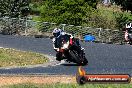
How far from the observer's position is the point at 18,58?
77.2 ft

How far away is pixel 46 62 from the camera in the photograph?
896 inches

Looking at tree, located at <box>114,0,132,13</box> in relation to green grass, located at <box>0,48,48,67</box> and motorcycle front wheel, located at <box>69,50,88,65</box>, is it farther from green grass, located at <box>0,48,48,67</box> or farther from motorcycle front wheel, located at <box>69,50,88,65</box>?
motorcycle front wheel, located at <box>69,50,88,65</box>

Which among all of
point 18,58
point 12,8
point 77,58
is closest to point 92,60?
point 77,58

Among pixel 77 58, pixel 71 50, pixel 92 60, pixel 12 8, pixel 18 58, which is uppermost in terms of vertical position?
pixel 71 50

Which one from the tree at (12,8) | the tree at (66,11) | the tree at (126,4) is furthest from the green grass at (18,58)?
the tree at (126,4)

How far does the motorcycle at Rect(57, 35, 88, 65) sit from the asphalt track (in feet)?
0.92

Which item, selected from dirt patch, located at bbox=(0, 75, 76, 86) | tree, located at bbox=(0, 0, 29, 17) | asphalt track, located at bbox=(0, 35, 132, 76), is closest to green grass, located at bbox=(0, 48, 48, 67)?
asphalt track, located at bbox=(0, 35, 132, 76)

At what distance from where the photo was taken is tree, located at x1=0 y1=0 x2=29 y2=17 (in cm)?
4344

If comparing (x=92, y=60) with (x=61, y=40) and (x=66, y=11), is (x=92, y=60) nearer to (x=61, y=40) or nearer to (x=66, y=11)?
(x=61, y=40)

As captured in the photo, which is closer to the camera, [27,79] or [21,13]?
[27,79]

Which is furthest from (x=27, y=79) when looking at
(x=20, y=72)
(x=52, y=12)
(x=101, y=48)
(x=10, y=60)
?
(x=52, y=12)

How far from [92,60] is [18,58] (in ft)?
11.4

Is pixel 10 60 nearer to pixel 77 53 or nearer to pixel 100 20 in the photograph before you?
pixel 77 53

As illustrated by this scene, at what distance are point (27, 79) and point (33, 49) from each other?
12572mm
